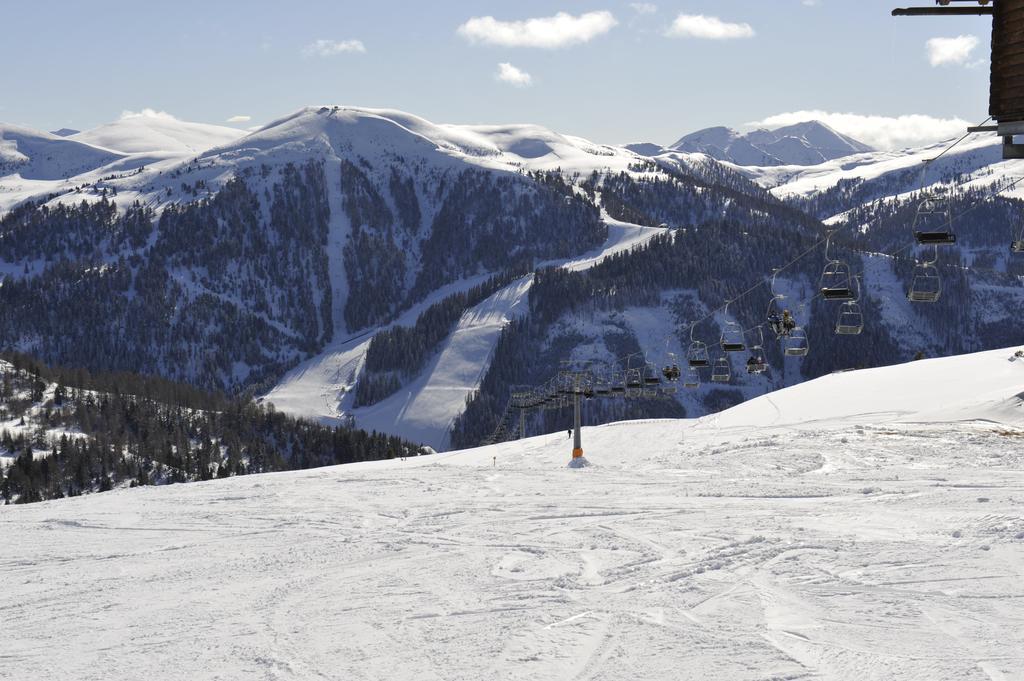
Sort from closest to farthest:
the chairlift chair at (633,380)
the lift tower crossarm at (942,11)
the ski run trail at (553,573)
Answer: the ski run trail at (553,573) → the lift tower crossarm at (942,11) → the chairlift chair at (633,380)

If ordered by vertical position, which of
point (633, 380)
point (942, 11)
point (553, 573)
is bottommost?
point (553, 573)

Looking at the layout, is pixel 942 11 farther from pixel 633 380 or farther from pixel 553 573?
pixel 633 380

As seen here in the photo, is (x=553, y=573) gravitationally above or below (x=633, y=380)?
below

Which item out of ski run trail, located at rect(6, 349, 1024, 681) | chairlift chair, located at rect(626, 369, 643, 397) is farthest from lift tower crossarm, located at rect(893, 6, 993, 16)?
chairlift chair, located at rect(626, 369, 643, 397)

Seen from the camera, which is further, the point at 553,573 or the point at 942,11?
the point at 553,573

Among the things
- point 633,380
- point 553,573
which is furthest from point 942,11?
point 633,380

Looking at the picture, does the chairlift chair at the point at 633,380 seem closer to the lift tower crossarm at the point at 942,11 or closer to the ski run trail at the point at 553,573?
the ski run trail at the point at 553,573

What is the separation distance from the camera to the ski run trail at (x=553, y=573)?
16.7 metres

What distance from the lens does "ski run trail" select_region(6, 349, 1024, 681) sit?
1669cm

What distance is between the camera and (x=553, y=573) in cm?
2242

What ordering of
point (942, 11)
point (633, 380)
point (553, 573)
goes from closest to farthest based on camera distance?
point (942, 11)
point (553, 573)
point (633, 380)

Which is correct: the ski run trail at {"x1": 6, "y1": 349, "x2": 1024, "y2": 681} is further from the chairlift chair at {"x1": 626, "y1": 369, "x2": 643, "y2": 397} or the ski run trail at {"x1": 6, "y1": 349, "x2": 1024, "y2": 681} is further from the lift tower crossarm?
the chairlift chair at {"x1": 626, "y1": 369, "x2": 643, "y2": 397}

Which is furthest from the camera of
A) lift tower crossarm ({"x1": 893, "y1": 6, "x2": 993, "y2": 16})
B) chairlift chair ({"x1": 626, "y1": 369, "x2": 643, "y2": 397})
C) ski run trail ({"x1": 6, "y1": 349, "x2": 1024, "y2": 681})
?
chairlift chair ({"x1": 626, "y1": 369, "x2": 643, "y2": 397})

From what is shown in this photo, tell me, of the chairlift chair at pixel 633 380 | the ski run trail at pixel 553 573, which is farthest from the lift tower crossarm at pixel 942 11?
the chairlift chair at pixel 633 380
